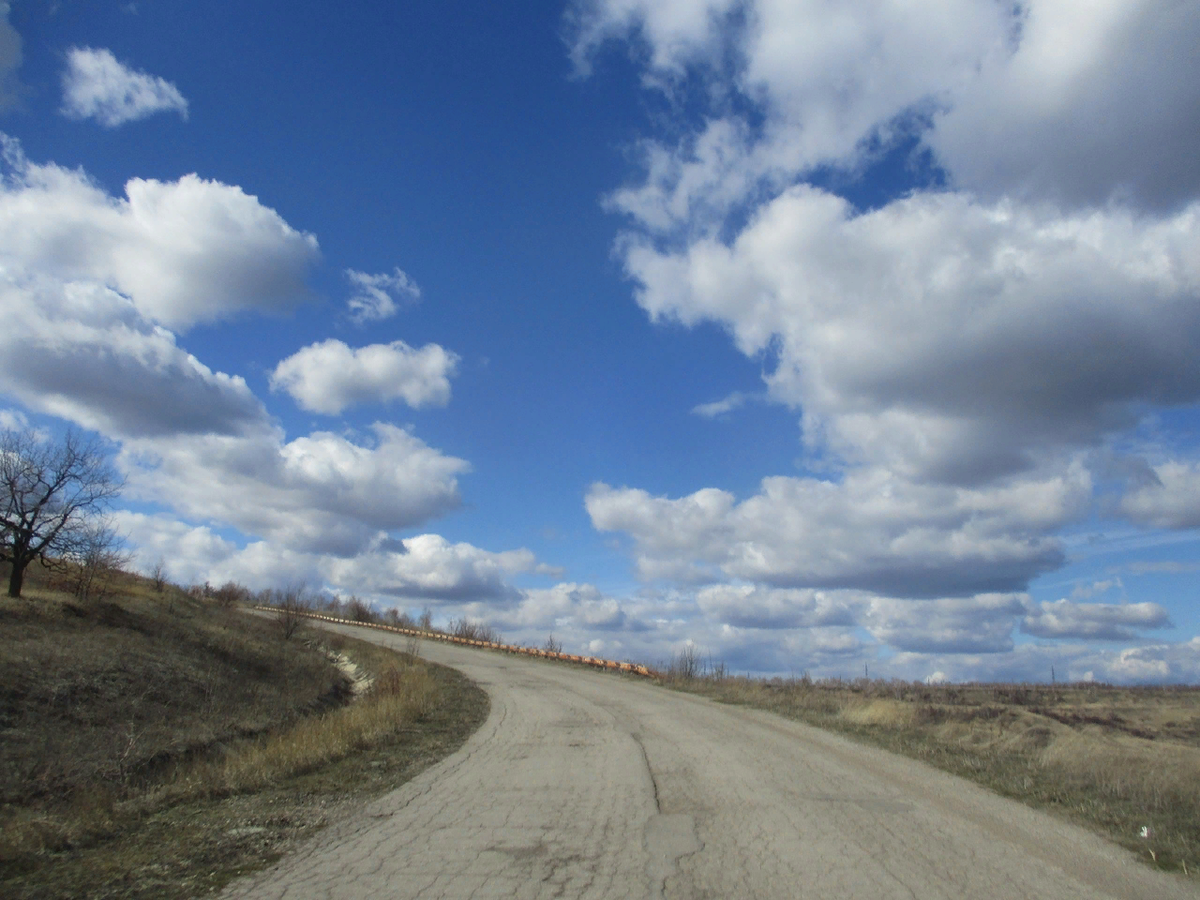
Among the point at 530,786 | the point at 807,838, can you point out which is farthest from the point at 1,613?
the point at 807,838

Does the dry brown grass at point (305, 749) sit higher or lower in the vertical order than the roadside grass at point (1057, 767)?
lower

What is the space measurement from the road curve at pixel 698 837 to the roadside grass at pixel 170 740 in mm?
960

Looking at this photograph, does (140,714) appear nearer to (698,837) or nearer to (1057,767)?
(698,837)

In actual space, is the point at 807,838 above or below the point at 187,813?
above

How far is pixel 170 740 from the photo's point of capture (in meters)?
14.6

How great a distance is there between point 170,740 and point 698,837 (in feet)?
Answer: 42.7

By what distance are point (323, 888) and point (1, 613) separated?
21294mm

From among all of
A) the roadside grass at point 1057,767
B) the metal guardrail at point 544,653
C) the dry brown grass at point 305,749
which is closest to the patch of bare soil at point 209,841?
the dry brown grass at point 305,749

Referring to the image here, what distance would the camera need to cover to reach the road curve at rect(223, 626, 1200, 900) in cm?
527

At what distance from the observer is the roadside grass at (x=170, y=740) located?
20.0ft

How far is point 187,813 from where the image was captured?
759 centimetres

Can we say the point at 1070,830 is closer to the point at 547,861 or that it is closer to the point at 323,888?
the point at 547,861

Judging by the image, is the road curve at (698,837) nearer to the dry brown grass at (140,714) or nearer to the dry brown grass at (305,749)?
the dry brown grass at (305,749)

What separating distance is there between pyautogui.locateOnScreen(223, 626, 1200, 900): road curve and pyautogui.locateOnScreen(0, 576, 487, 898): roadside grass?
96 cm
